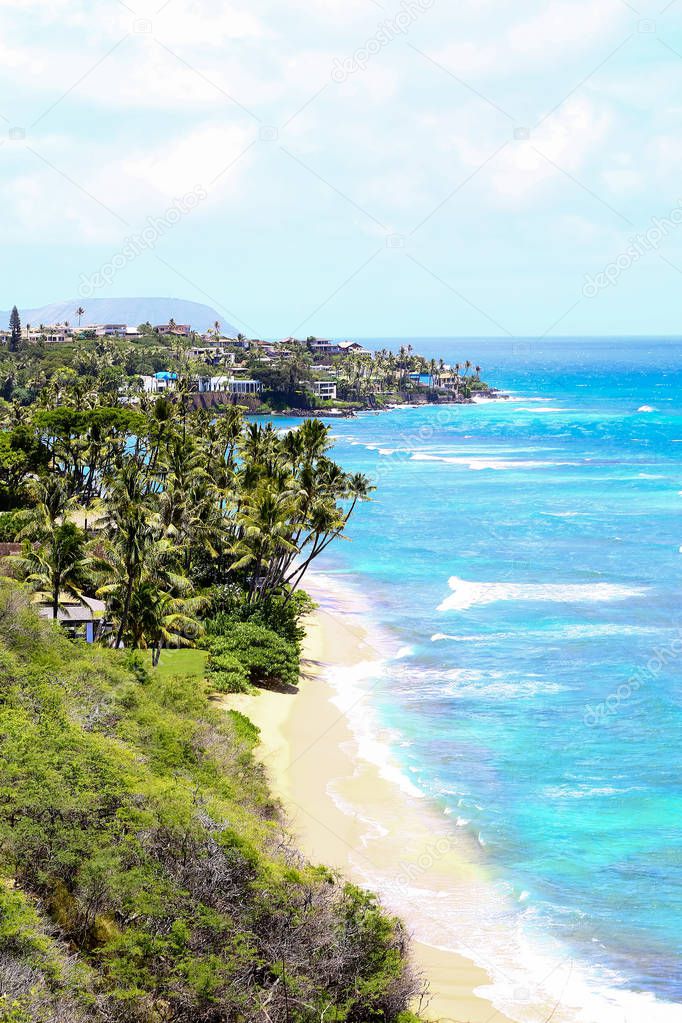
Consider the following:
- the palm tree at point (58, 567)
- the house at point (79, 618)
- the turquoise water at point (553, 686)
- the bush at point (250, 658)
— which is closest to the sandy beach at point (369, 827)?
the bush at point (250, 658)

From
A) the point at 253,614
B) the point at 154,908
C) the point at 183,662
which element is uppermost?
the point at 154,908

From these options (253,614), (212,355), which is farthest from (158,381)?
(253,614)

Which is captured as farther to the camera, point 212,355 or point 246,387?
point 212,355

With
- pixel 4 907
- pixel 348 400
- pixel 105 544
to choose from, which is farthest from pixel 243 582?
pixel 348 400

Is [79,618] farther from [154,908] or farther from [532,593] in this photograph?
[532,593]

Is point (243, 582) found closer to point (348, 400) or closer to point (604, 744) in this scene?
point (604, 744)
